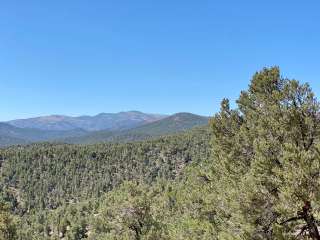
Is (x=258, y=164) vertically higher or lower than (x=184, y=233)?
higher

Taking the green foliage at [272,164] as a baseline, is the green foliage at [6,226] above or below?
below

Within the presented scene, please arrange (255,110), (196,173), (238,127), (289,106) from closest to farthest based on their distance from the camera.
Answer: (289,106) < (255,110) < (238,127) < (196,173)

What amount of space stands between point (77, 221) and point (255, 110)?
138328 mm

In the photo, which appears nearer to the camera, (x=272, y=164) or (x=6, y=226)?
(x=272, y=164)

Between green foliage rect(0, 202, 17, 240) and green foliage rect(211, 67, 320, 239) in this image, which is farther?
green foliage rect(0, 202, 17, 240)

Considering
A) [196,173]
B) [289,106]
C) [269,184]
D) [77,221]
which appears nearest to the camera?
[269,184]

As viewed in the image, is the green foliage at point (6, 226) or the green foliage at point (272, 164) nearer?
the green foliage at point (272, 164)

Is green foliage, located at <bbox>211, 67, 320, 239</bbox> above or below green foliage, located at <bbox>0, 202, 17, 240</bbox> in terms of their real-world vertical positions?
above

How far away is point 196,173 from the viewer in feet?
130

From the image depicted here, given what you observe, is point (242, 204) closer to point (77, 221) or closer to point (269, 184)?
point (269, 184)

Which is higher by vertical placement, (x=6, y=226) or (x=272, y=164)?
(x=272, y=164)

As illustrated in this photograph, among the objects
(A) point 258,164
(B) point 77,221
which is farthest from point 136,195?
(B) point 77,221

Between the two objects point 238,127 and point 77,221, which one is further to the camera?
point 77,221

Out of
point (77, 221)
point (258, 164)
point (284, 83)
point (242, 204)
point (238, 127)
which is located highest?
point (284, 83)
